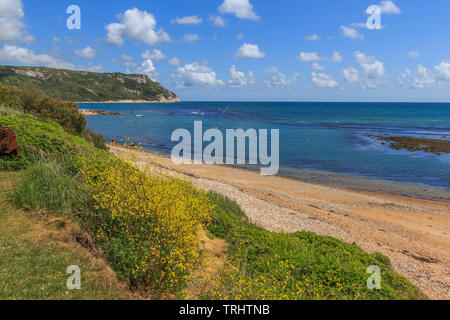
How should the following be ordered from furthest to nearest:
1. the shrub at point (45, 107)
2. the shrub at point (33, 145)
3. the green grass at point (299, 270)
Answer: the shrub at point (45, 107) → the shrub at point (33, 145) → the green grass at point (299, 270)

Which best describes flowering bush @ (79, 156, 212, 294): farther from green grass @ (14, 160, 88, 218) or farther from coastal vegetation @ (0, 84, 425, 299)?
green grass @ (14, 160, 88, 218)

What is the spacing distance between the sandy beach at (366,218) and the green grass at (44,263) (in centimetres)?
303

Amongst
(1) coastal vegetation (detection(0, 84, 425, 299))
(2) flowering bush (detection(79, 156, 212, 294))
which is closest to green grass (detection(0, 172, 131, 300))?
(1) coastal vegetation (detection(0, 84, 425, 299))

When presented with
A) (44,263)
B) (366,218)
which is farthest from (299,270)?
(366,218)

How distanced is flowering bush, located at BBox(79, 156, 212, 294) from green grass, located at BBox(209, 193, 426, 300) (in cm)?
110

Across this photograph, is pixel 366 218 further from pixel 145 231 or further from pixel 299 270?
pixel 145 231

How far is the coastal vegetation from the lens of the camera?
18.6ft

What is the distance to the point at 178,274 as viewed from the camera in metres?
6.19

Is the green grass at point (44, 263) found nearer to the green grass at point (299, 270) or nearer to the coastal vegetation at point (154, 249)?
the coastal vegetation at point (154, 249)

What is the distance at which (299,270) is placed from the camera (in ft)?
23.5

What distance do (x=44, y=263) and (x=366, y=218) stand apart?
49.7 feet

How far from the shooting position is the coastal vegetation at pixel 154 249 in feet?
18.6

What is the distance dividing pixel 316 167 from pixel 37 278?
27186 mm

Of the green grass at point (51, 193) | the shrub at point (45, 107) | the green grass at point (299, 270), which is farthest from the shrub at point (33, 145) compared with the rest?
the shrub at point (45, 107)
